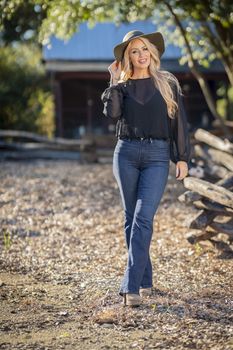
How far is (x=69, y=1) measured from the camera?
9.93 metres

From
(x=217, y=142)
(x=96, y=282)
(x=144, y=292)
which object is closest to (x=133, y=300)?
(x=144, y=292)

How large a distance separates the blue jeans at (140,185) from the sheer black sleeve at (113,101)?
22 cm

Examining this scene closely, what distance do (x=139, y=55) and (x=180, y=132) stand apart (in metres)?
0.62

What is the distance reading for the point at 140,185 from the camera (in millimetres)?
4934

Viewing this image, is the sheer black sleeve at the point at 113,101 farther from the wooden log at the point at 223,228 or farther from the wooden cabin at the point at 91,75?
the wooden cabin at the point at 91,75

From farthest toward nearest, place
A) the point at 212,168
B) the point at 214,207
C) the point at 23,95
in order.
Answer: the point at 23,95 → the point at 212,168 → the point at 214,207

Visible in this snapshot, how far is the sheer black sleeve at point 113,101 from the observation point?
4855mm

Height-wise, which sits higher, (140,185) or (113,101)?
(113,101)

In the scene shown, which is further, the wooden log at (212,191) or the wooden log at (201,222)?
the wooden log at (201,222)

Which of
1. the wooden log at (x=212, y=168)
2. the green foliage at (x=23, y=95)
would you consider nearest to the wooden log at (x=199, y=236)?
the wooden log at (x=212, y=168)

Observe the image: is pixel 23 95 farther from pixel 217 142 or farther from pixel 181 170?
pixel 181 170

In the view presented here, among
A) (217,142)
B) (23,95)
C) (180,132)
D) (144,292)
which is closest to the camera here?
(180,132)

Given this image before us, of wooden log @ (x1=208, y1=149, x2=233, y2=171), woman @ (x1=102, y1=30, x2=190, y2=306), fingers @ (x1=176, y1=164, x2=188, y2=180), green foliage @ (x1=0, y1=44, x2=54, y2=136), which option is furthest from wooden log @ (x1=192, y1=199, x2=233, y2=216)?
green foliage @ (x1=0, y1=44, x2=54, y2=136)

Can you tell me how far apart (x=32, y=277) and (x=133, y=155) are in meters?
1.76
